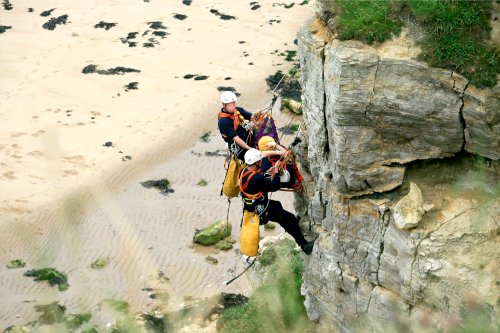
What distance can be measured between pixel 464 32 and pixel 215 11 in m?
25.4

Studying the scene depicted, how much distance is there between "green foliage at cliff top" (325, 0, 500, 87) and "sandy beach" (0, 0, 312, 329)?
23.5 feet

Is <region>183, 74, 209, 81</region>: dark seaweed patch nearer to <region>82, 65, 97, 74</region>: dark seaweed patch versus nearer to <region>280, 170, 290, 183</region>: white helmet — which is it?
<region>82, 65, 97, 74</region>: dark seaweed patch

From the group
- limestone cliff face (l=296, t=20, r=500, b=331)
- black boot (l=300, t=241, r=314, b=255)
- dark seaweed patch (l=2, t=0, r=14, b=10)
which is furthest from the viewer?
dark seaweed patch (l=2, t=0, r=14, b=10)

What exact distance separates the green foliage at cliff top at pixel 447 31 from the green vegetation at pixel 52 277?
11.6 m

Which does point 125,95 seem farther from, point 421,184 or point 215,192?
point 421,184

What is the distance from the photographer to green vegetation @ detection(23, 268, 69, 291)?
60.2ft

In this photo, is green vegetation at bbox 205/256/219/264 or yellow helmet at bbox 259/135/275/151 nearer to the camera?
yellow helmet at bbox 259/135/275/151

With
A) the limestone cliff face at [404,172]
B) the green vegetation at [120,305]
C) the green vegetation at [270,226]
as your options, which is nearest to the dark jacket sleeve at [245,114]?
the limestone cliff face at [404,172]

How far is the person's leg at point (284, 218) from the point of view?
39.5 ft

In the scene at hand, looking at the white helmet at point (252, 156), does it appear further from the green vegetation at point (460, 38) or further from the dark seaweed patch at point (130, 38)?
the dark seaweed patch at point (130, 38)

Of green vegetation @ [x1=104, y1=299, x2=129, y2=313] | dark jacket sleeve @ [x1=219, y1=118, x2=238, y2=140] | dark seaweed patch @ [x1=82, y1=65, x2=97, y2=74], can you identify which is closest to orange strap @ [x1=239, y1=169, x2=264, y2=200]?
dark jacket sleeve @ [x1=219, y1=118, x2=238, y2=140]

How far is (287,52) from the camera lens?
1170 inches

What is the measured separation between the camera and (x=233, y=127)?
12.4 m

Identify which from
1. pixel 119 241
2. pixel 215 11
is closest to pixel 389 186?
pixel 119 241
